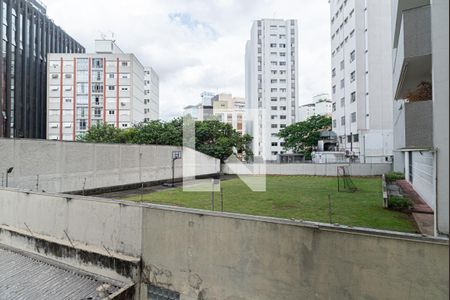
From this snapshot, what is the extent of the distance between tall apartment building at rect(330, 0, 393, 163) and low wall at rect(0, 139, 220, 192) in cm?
1745

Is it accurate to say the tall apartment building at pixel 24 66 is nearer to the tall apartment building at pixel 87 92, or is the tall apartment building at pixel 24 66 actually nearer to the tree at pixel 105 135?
the tall apartment building at pixel 87 92

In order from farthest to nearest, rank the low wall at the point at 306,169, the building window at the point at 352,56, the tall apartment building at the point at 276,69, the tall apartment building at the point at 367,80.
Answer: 1. the tall apartment building at the point at 276,69
2. the building window at the point at 352,56
3. the tall apartment building at the point at 367,80
4. the low wall at the point at 306,169

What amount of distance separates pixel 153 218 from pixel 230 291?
1729mm

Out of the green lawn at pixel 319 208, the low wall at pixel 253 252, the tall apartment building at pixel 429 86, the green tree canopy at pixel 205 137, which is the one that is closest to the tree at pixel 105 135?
the green tree canopy at pixel 205 137

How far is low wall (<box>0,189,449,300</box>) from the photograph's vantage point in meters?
2.95

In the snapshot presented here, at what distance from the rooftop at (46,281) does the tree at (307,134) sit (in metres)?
30.1

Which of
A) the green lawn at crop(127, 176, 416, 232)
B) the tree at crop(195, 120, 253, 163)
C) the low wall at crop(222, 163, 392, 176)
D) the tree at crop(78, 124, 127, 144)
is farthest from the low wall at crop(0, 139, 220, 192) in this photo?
the tree at crop(78, 124, 127, 144)

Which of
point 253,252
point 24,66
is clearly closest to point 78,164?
point 253,252

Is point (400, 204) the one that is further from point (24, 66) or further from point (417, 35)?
point (24, 66)

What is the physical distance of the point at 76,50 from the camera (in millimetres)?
49656

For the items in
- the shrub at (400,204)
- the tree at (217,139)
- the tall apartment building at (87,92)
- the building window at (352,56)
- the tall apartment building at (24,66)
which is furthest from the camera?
the tall apartment building at (87,92)

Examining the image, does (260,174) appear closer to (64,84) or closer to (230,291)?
(230,291)

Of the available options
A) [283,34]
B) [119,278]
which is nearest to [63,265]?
[119,278]

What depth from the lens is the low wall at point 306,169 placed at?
66.7 feet
